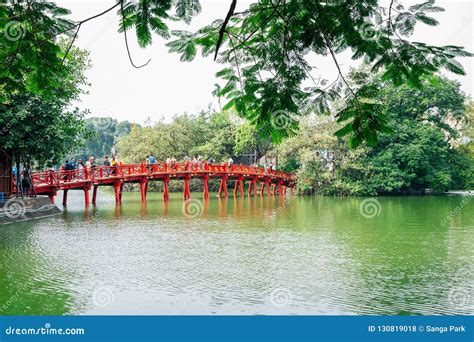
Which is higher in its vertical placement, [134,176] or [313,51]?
[313,51]

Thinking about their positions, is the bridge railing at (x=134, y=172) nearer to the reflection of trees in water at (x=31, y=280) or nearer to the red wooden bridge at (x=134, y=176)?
the red wooden bridge at (x=134, y=176)

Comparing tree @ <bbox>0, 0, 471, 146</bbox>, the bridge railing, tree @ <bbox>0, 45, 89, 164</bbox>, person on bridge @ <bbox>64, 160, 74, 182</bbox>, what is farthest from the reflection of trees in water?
person on bridge @ <bbox>64, 160, 74, 182</bbox>

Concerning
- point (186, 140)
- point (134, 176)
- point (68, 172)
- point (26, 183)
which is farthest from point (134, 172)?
point (186, 140)

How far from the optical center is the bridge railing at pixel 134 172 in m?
21.0

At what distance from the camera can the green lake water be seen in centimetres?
672

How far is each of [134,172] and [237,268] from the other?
17.4 metres

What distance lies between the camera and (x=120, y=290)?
24.6 feet

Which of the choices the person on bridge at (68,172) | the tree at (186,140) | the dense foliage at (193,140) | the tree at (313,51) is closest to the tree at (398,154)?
the dense foliage at (193,140)

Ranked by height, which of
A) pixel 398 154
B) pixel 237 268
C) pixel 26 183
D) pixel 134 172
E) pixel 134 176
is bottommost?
pixel 237 268

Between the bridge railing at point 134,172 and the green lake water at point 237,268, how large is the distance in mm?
5379

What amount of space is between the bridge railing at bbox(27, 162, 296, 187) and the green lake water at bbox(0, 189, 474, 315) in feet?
17.6

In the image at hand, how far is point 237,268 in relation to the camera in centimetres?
899

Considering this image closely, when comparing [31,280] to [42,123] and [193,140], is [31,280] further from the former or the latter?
[193,140]

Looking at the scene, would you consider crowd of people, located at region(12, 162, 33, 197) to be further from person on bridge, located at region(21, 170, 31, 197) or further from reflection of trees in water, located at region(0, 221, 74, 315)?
reflection of trees in water, located at region(0, 221, 74, 315)
